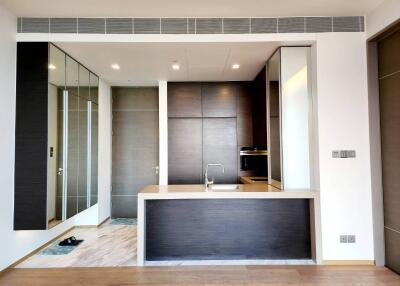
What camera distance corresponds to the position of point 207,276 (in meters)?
3.03

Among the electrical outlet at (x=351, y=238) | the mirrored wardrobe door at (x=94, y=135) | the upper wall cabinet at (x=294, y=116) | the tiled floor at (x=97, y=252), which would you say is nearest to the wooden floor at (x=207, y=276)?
the tiled floor at (x=97, y=252)

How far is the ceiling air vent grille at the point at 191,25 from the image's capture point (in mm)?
3354

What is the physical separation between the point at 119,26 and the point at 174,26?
637 mm

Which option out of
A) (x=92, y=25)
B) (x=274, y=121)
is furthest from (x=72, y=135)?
(x=274, y=121)

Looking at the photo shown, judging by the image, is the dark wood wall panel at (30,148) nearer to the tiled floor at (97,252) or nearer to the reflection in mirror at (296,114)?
the tiled floor at (97,252)

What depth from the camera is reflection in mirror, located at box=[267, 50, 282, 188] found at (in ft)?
12.1

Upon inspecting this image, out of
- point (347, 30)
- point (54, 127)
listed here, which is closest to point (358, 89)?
point (347, 30)

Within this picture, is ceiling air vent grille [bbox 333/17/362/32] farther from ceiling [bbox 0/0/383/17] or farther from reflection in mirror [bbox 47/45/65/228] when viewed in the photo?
reflection in mirror [bbox 47/45/65/228]

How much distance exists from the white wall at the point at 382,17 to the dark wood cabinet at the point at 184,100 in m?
2.91

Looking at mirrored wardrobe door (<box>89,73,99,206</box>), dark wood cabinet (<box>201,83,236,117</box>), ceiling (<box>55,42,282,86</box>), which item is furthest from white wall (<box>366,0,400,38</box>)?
mirrored wardrobe door (<box>89,73,99,206</box>)

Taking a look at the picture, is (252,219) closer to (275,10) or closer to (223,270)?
(223,270)

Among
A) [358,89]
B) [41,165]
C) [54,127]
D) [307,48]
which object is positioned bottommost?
[41,165]

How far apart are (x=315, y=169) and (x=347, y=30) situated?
1.67 metres

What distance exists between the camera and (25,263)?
343cm
